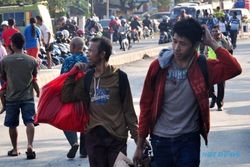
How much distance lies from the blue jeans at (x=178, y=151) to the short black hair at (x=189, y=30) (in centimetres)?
67

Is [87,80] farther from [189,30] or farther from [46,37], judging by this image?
[46,37]

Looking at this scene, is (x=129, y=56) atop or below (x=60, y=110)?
below

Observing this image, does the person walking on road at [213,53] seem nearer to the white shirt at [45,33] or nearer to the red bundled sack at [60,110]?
the red bundled sack at [60,110]

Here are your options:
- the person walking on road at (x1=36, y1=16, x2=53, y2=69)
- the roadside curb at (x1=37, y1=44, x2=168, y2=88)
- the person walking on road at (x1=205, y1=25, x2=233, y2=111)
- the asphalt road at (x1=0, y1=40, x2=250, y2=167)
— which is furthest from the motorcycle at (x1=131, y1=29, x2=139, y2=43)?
the person walking on road at (x1=205, y1=25, x2=233, y2=111)

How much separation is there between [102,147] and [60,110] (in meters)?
0.58

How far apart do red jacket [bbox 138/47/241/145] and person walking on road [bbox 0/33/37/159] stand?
4.73m

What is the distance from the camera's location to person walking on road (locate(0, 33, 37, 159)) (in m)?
10.1

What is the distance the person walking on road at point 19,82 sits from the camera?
33.2ft

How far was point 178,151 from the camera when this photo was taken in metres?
5.49

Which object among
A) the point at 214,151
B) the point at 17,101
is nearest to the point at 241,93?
the point at 214,151

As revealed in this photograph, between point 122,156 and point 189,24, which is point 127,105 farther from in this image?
point 189,24

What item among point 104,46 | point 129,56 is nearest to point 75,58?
point 104,46

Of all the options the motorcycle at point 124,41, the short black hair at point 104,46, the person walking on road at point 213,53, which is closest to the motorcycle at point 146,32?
the motorcycle at point 124,41

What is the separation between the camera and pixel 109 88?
6.39m
